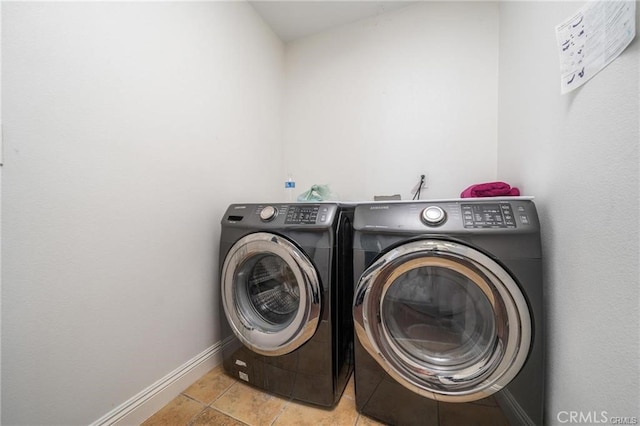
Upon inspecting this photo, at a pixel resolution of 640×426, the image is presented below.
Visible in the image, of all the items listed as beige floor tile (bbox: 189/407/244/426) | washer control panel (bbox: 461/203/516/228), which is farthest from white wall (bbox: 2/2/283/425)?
washer control panel (bbox: 461/203/516/228)

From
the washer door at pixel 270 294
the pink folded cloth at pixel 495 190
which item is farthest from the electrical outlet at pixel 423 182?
the washer door at pixel 270 294

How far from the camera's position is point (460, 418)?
28.5 inches

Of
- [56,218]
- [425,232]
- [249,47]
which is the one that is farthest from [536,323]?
[249,47]

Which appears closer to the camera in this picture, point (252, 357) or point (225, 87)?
point (252, 357)

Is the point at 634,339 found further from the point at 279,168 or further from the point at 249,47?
the point at 249,47

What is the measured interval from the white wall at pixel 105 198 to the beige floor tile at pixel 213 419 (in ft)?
0.80

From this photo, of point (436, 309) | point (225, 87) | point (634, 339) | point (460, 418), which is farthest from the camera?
point (225, 87)

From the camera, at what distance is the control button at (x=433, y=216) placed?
0.72 m

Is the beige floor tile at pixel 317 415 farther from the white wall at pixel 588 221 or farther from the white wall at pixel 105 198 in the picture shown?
the white wall at pixel 588 221

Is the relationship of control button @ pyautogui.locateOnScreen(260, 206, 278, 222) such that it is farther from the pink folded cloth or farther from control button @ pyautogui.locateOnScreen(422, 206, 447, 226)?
the pink folded cloth

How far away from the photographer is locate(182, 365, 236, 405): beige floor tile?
983 mm

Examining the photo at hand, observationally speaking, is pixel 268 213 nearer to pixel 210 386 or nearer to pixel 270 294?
pixel 270 294

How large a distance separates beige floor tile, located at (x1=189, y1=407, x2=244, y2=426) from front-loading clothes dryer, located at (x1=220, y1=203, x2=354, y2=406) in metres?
0.16

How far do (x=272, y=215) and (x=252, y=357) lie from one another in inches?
26.5
